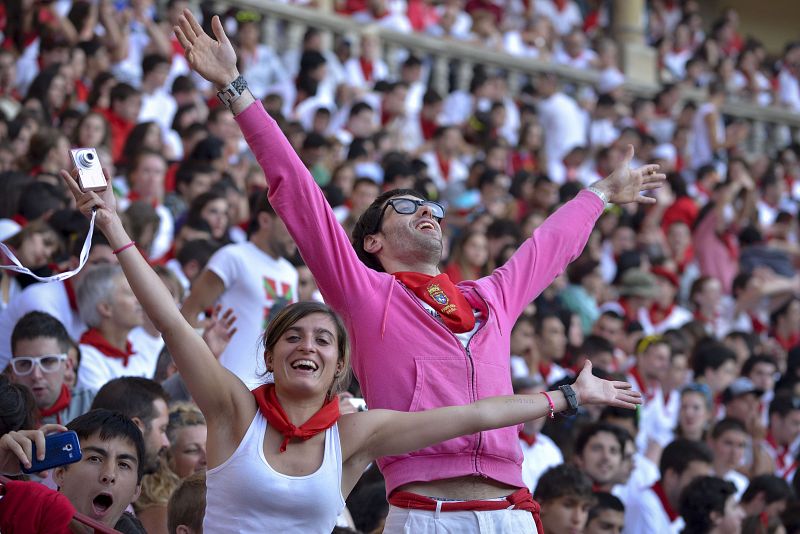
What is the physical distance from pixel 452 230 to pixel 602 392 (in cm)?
728

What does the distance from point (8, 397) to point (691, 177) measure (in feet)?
41.0

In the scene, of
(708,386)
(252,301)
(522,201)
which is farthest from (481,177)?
(252,301)

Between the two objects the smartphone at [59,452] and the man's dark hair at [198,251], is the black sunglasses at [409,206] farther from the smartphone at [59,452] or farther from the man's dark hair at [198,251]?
the man's dark hair at [198,251]

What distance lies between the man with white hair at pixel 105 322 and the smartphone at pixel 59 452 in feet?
8.21

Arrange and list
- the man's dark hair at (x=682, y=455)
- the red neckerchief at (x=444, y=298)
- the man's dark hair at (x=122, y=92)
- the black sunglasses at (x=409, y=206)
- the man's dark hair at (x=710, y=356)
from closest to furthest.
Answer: the red neckerchief at (x=444, y=298) → the black sunglasses at (x=409, y=206) → the man's dark hair at (x=682, y=455) → the man's dark hair at (x=710, y=356) → the man's dark hair at (x=122, y=92)

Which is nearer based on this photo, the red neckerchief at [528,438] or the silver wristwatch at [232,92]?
the silver wristwatch at [232,92]

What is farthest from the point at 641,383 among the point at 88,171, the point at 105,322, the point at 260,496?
the point at 88,171

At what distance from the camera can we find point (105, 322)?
6.17 m

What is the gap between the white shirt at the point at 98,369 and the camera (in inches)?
238

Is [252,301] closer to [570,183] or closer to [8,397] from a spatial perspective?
[8,397]

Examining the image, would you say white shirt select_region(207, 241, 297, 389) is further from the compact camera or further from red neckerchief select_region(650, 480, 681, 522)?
the compact camera

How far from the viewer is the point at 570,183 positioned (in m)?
12.8

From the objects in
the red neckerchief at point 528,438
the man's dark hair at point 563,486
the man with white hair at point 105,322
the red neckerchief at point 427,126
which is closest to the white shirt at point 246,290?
the man with white hair at point 105,322

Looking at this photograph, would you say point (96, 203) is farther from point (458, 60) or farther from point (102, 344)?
point (458, 60)
